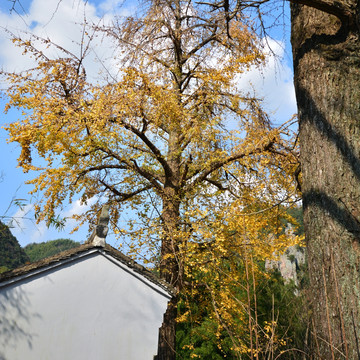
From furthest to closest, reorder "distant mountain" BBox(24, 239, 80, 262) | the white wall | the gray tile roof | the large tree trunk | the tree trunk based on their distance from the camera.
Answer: "distant mountain" BBox(24, 239, 80, 262)
the tree trunk
the gray tile roof
the white wall
the large tree trunk

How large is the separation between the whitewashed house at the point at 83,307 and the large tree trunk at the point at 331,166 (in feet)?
14.1

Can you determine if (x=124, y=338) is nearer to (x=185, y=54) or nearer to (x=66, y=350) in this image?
(x=66, y=350)

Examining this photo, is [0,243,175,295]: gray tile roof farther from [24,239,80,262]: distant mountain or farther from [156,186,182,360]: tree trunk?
[24,239,80,262]: distant mountain

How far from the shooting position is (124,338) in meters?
6.75

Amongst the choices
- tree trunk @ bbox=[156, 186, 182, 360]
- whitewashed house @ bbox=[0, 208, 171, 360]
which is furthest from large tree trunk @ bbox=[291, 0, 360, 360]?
tree trunk @ bbox=[156, 186, 182, 360]

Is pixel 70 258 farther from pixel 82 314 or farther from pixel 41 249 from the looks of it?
pixel 41 249

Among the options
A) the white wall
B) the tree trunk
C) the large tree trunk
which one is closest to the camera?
the large tree trunk

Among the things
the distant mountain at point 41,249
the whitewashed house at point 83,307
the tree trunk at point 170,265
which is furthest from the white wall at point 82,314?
the distant mountain at point 41,249

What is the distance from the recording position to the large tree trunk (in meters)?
Answer: 3.03

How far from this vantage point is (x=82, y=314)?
6645 mm

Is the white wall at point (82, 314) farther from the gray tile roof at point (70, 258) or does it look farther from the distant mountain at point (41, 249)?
the distant mountain at point (41, 249)

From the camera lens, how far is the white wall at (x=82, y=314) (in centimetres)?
629

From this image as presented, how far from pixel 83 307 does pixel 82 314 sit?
0.12 m

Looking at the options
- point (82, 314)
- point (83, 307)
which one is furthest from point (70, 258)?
point (82, 314)
